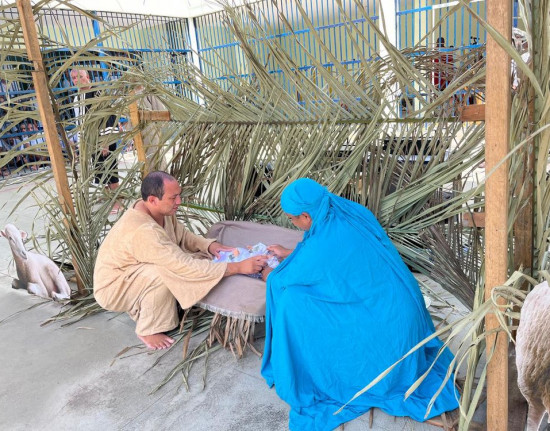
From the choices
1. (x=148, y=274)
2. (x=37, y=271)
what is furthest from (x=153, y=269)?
(x=37, y=271)

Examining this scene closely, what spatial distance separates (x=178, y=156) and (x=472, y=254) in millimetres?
2056

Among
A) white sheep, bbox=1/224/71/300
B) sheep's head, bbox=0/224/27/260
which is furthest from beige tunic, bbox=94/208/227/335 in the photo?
sheep's head, bbox=0/224/27/260

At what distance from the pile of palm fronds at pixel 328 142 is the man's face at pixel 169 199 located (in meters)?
0.54

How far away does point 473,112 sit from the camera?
2.03m

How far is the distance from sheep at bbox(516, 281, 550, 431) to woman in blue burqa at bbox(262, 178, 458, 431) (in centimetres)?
69

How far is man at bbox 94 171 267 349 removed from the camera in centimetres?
249

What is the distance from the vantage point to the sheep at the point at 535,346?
1.21 meters

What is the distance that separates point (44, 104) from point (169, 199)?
987mm

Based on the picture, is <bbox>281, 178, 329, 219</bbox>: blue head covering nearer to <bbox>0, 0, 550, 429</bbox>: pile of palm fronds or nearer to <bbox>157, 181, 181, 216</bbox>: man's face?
<bbox>0, 0, 550, 429</bbox>: pile of palm fronds

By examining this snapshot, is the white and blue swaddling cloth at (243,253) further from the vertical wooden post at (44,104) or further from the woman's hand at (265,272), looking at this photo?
the vertical wooden post at (44,104)

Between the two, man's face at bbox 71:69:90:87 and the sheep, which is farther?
man's face at bbox 71:69:90:87

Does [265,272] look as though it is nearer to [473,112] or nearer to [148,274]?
[148,274]

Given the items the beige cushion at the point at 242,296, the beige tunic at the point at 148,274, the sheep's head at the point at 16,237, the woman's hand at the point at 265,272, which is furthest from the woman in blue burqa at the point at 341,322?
the sheep's head at the point at 16,237

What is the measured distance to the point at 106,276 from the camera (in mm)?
2660
